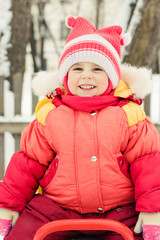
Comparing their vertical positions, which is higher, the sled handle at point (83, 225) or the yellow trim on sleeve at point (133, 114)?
the yellow trim on sleeve at point (133, 114)

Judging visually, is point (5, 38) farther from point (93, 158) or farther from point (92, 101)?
point (93, 158)

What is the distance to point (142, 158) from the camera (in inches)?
55.9

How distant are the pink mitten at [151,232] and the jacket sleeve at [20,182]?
60cm

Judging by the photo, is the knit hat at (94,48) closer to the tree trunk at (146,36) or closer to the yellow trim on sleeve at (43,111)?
the yellow trim on sleeve at (43,111)

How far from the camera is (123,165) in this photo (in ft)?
4.78

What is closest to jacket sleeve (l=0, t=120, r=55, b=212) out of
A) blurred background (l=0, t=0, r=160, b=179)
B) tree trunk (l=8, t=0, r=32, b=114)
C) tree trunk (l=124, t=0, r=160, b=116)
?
blurred background (l=0, t=0, r=160, b=179)

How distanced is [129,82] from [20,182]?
0.80 m

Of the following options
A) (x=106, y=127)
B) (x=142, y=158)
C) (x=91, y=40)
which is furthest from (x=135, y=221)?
(x=91, y=40)

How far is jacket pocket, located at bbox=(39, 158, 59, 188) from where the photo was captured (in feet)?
4.90

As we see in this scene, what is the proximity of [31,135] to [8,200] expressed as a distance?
1.15 feet

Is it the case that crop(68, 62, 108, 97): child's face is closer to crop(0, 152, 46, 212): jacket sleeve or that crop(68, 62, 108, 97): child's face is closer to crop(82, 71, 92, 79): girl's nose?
crop(82, 71, 92, 79): girl's nose

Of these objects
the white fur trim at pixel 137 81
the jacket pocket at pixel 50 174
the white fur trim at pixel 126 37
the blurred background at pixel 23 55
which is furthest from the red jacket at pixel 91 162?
the blurred background at pixel 23 55

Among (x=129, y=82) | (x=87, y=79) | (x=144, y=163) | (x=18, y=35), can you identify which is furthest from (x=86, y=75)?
(x=18, y=35)

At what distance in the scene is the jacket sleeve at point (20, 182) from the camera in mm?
1462
